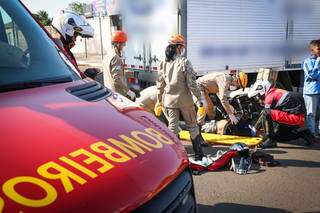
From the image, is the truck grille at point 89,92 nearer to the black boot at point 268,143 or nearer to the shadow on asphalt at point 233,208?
the shadow on asphalt at point 233,208

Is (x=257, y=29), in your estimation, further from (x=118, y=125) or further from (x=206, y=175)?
(x=118, y=125)

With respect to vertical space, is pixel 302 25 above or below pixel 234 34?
above

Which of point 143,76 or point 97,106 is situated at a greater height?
point 97,106

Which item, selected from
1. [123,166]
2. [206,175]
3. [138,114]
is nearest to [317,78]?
[206,175]

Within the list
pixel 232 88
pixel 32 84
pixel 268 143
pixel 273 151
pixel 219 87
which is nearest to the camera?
pixel 32 84

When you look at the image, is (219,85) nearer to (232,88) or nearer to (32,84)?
(232,88)

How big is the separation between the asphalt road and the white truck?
3847 millimetres

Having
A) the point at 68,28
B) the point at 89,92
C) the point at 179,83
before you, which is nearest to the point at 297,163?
the point at 179,83

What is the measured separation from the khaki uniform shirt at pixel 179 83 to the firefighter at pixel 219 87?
104 cm

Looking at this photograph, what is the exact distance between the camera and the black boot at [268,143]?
260 inches

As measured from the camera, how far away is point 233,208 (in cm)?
436

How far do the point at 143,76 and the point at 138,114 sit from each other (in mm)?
7449

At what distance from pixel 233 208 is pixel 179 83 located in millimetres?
1985

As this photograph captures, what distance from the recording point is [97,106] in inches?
88.7
